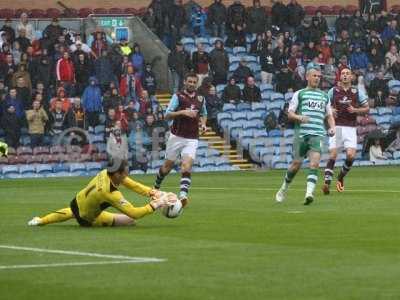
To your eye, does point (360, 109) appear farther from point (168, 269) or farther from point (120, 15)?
point (120, 15)

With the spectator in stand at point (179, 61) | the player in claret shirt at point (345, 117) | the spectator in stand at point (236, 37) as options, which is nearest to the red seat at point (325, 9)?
the spectator in stand at point (236, 37)

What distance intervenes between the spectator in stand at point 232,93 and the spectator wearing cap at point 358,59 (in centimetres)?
555

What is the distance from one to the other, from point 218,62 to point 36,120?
291 inches

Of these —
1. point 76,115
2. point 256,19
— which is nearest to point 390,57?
point 256,19

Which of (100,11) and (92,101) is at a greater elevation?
(100,11)

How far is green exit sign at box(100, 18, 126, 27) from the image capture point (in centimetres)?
4397

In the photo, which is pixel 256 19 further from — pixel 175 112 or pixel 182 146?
pixel 175 112

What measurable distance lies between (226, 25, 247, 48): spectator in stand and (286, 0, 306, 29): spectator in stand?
2.04 meters

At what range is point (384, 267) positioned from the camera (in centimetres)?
1297

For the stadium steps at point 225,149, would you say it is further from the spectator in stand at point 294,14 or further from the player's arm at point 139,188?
the player's arm at point 139,188

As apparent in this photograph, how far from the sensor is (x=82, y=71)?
1545 inches

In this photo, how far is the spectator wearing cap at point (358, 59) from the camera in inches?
1784

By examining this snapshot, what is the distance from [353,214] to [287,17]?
2610 centimetres

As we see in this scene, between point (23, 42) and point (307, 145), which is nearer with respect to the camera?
point (307, 145)
